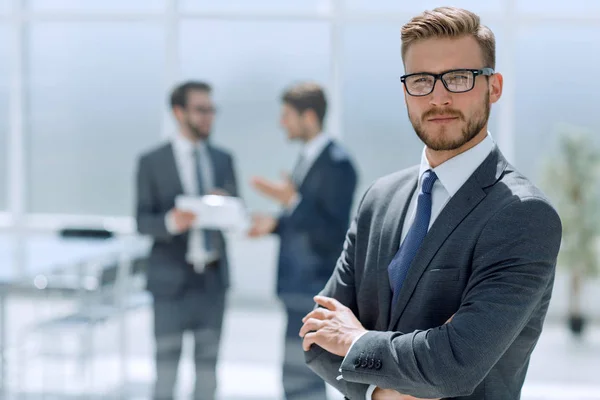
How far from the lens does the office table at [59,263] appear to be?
3.79m

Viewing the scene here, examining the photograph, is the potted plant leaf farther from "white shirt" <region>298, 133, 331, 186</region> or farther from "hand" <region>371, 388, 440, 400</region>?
"hand" <region>371, 388, 440, 400</region>

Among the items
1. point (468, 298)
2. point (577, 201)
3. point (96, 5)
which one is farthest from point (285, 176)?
point (468, 298)

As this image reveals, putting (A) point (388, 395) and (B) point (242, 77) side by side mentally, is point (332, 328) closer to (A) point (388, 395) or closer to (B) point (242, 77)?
(A) point (388, 395)

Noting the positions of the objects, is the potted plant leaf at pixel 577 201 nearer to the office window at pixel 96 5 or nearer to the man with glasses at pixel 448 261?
the office window at pixel 96 5

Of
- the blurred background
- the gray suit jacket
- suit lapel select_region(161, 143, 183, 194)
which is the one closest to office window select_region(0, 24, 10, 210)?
the blurred background

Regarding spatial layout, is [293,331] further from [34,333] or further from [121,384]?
[34,333]

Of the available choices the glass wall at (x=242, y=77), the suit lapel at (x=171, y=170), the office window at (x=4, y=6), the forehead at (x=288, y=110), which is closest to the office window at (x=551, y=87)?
the glass wall at (x=242, y=77)

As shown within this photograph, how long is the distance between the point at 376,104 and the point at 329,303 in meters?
2.61

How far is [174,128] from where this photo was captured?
420cm

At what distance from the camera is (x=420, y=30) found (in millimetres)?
1460

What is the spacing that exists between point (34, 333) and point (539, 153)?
281 cm

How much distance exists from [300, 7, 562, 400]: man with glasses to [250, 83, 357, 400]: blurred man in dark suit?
165 cm

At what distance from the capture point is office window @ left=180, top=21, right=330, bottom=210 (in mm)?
4129

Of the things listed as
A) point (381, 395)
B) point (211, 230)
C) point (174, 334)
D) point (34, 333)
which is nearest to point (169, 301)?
point (174, 334)
